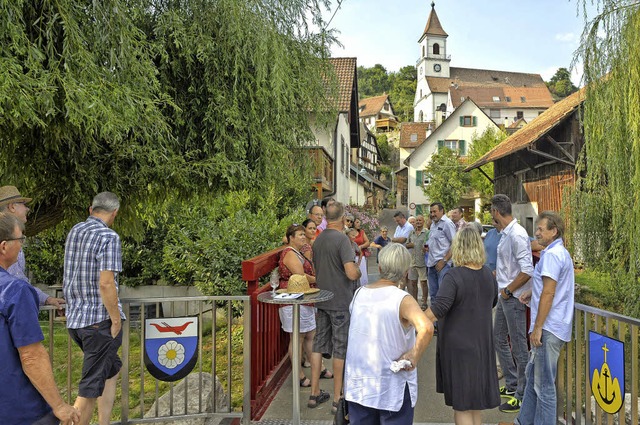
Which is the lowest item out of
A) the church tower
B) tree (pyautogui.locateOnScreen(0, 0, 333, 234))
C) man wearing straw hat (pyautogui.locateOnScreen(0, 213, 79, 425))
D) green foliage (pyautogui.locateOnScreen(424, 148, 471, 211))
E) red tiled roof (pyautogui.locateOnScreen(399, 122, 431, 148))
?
man wearing straw hat (pyautogui.locateOnScreen(0, 213, 79, 425))

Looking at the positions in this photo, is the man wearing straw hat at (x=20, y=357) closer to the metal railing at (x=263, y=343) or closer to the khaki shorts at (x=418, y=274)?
the metal railing at (x=263, y=343)

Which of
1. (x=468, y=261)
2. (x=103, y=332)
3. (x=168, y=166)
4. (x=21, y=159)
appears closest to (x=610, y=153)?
(x=468, y=261)

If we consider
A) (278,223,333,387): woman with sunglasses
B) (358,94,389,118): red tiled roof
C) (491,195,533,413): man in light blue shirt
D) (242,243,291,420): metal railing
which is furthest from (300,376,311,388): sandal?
(358,94,389,118): red tiled roof

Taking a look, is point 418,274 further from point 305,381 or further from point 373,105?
point 373,105

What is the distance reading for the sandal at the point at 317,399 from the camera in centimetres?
503

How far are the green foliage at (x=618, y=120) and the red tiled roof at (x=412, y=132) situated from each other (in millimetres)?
65897

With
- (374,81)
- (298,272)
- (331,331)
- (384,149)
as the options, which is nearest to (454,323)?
(331,331)

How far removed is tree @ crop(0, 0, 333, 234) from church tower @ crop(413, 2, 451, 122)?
91714mm

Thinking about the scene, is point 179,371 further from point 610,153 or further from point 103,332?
point 610,153

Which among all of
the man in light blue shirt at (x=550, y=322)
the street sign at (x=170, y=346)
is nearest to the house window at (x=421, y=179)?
the man in light blue shirt at (x=550, y=322)

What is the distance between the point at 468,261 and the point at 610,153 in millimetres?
4398

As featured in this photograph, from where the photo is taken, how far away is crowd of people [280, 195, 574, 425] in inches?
124

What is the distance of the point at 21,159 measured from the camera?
5008mm

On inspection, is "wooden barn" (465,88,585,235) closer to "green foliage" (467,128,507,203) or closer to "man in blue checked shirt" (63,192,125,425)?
"green foliage" (467,128,507,203)
